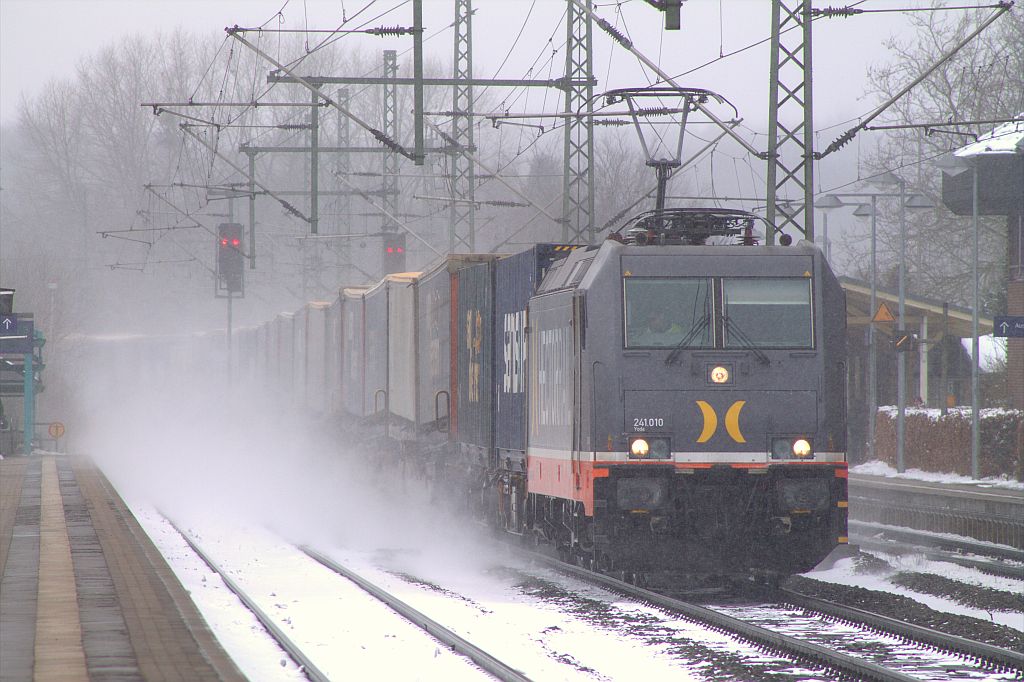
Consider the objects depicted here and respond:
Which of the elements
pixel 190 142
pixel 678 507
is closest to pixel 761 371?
pixel 678 507

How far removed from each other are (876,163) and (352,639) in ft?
155

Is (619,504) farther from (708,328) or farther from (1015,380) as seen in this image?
(1015,380)

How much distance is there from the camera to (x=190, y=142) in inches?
3142

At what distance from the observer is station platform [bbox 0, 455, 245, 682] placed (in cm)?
810

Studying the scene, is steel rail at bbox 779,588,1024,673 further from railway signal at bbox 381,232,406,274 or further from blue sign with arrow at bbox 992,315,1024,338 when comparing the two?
railway signal at bbox 381,232,406,274

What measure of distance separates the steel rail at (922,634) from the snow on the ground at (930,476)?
17.1 m

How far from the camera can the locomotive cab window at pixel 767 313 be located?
1298 centimetres

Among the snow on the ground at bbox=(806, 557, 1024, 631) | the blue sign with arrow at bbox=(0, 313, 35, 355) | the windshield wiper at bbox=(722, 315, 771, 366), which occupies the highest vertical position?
the blue sign with arrow at bbox=(0, 313, 35, 355)

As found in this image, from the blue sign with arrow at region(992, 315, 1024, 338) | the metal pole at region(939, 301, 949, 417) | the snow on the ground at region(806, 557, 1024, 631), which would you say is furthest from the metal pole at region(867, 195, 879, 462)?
the snow on the ground at region(806, 557, 1024, 631)

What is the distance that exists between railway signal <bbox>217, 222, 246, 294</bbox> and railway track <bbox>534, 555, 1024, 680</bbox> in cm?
2113

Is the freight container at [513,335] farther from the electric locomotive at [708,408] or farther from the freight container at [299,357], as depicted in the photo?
the freight container at [299,357]

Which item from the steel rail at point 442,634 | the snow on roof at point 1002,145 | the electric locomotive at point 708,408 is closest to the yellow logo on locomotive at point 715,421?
the electric locomotive at point 708,408

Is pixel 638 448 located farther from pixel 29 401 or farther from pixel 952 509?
pixel 29 401

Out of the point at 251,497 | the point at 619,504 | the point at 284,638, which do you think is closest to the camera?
the point at 284,638
